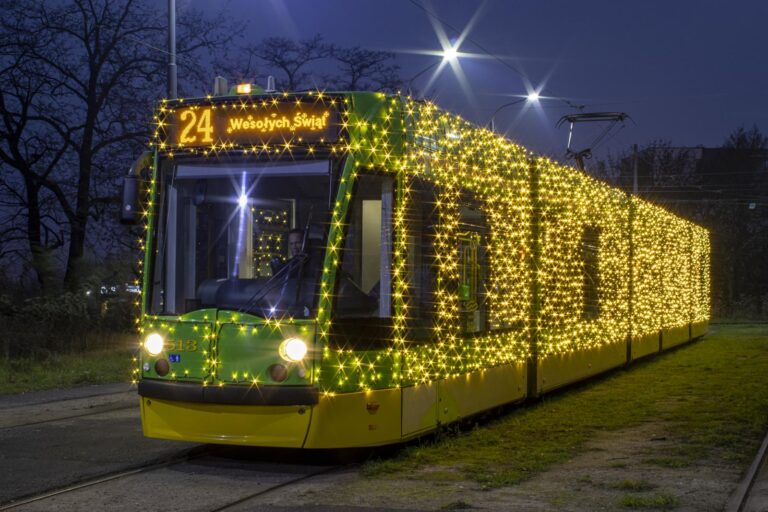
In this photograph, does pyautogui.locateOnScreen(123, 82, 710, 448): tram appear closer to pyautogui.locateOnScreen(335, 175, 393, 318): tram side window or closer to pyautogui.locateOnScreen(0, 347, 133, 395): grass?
pyautogui.locateOnScreen(335, 175, 393, 318): tram side window

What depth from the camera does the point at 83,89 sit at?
29766 mm

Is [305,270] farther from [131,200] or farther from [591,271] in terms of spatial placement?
[591,271]

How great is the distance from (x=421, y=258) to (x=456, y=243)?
929mm

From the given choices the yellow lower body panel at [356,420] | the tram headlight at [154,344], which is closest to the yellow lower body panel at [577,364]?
the yellow lower body panel at [356,420]

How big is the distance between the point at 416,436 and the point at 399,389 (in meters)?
0.64

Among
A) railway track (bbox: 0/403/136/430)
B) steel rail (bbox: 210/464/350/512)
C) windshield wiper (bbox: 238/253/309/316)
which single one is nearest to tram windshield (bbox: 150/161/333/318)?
windshield wiper (bbox: 238/253/309/316)

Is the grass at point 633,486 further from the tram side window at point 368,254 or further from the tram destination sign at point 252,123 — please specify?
the tram destination sign at point 252,123

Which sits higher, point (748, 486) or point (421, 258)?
point (421, 258)

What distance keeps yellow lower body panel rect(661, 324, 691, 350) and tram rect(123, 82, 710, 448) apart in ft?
44.9

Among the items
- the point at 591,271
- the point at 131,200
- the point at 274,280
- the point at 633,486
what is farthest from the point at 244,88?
the point at 591,271

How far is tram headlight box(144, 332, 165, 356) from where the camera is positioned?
370 inches

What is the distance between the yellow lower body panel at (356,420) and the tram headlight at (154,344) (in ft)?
5.31

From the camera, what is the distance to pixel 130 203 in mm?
9688

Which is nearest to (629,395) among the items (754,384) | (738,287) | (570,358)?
(570,358)
